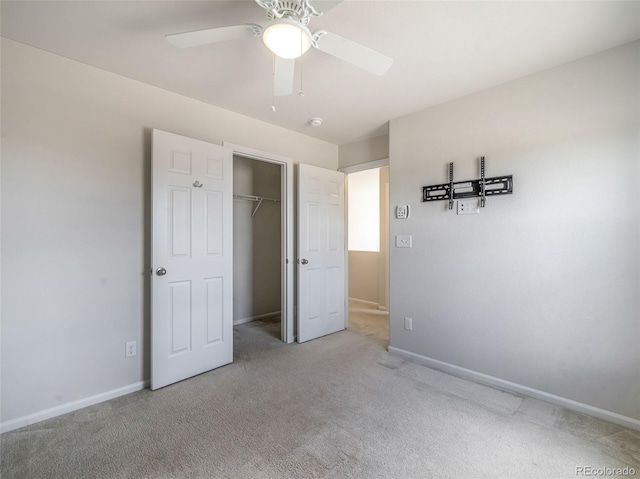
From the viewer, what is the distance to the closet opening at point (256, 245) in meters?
4.32

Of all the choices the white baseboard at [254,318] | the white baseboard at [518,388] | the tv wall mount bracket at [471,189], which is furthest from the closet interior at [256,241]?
the tv wall mount bracket at [471,189]

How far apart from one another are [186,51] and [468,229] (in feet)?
8.51

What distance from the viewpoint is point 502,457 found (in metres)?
1.67

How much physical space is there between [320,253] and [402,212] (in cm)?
114

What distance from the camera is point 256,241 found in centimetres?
457

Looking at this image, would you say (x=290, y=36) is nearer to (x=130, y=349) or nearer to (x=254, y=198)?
(x=130, y=349)

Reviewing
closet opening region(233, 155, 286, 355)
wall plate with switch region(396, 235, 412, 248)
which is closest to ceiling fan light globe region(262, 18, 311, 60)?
wall plate with switch region(396, 235, 412, 248)

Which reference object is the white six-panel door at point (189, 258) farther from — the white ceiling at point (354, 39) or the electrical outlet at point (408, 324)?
the electrical outlet at point (408, 324)

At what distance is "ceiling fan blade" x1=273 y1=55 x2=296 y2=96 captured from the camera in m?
1.66

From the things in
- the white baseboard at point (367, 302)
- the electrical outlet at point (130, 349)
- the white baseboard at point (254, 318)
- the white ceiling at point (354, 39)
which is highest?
the white ceiling at point (354, 39)

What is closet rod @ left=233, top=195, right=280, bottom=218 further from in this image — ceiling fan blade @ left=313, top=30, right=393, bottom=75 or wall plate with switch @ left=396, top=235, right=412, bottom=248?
ceiling fan blade @ left=313, top=30, right=393, bottom=75

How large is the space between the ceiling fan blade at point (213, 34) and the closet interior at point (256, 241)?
276 cm

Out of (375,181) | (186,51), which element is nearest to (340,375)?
(186,51)

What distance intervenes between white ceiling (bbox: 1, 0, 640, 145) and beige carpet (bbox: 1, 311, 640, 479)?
2478mm
